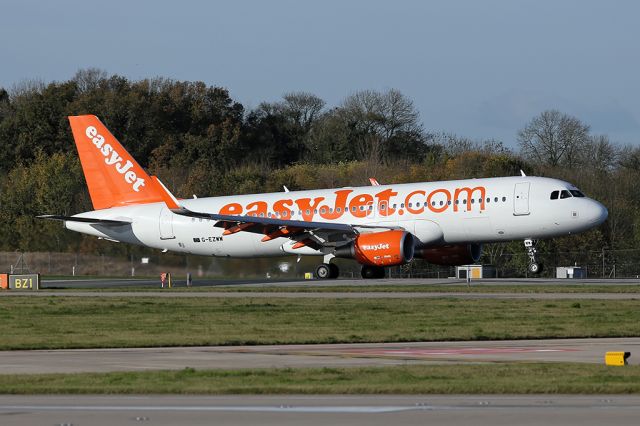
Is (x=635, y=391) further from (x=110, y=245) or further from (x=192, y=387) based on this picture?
(x=110, y=245)

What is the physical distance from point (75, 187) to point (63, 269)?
82.2 feet

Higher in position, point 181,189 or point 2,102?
point 2,102

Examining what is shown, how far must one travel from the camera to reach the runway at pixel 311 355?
21.0 metres

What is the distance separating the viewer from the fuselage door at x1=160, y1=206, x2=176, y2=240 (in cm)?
6041

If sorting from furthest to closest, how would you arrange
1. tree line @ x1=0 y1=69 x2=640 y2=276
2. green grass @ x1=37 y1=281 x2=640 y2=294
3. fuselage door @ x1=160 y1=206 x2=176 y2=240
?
tree line @ x1=0 y1=69 x2=640 y2=276, fuselage door @ x1=160 y1=206 x2=176 y2=240, green grass @ x1=37 y1=281 x2=640 y2=294

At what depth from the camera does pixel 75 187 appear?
3669 inches

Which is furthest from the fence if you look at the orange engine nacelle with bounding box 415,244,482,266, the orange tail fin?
the orange engine nacelle with bounding box 415,244,482,266

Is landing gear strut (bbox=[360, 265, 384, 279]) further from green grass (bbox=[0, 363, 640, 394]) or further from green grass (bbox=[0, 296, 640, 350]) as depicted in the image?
green grass (bbox=[0, 363, 640, 394])

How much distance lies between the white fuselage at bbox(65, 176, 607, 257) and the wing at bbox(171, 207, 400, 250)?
3.03 ft

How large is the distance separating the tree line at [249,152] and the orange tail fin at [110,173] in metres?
10.2

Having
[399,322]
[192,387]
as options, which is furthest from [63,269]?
[192,387]
